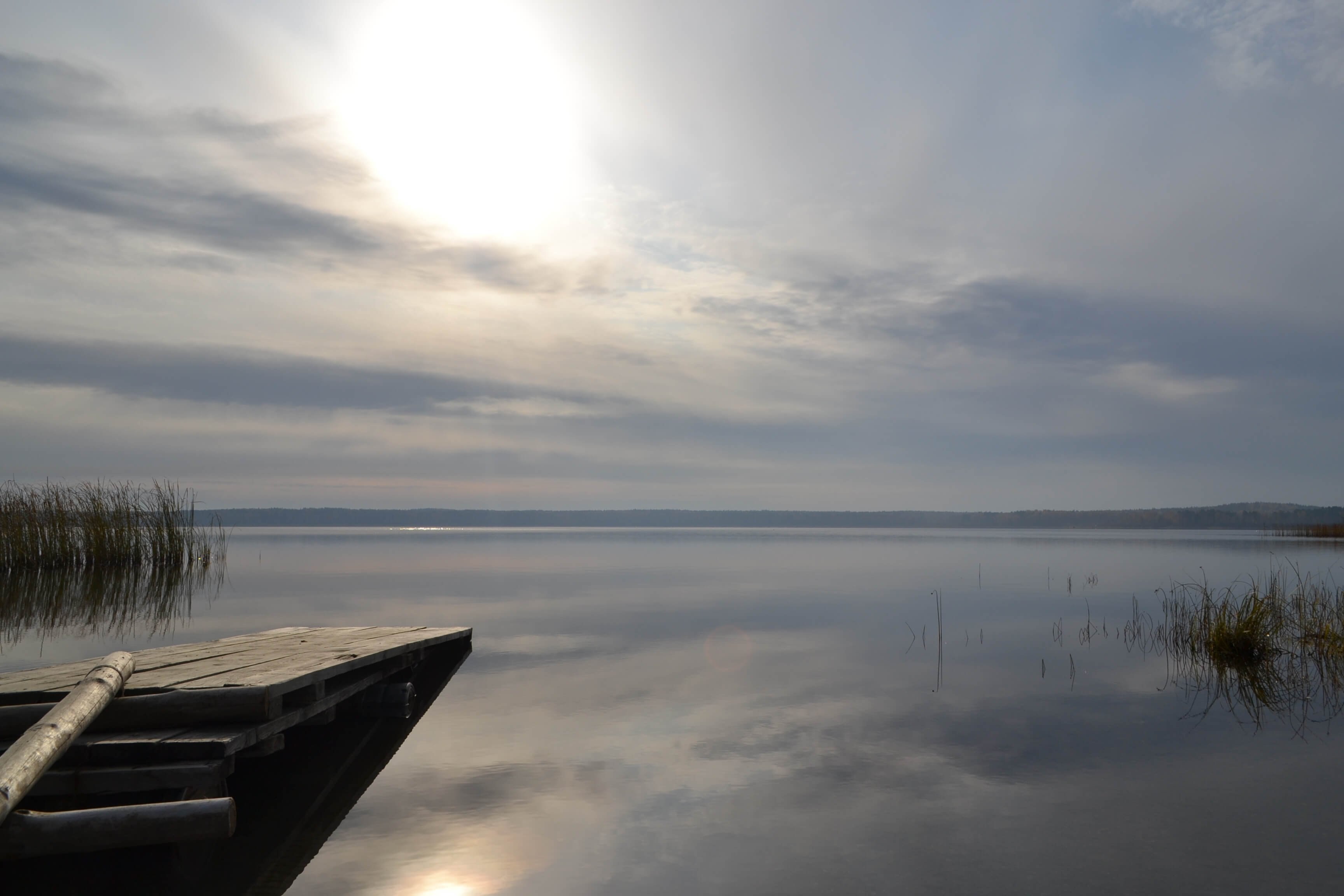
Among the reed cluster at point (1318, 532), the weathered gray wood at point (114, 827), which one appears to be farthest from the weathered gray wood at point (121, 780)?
the reed cluster at point (1318, 532)

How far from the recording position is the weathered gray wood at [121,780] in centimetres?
516

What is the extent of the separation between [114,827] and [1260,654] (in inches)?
570

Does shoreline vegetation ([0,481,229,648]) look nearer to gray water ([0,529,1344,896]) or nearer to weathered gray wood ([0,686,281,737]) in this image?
gray water ([0,529,1344,896])

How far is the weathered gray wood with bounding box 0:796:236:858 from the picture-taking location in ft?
14.4

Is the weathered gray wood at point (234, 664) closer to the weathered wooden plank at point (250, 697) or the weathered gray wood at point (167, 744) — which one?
the weathered wooden plank at point (250, 697)

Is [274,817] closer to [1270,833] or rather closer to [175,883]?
[175,883]

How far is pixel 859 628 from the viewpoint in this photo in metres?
17.0

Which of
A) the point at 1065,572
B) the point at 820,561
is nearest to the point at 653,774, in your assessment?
the point at 1065,572

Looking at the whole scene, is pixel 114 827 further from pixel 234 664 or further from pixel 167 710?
pixel 234 664

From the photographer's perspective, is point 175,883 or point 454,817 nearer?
point 175,883

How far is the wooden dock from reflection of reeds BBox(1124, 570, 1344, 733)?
31.1 feet

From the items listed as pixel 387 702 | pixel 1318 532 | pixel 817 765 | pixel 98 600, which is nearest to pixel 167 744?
pixel 387 702

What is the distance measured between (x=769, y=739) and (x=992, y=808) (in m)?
2.48

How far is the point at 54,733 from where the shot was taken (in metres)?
5.03
